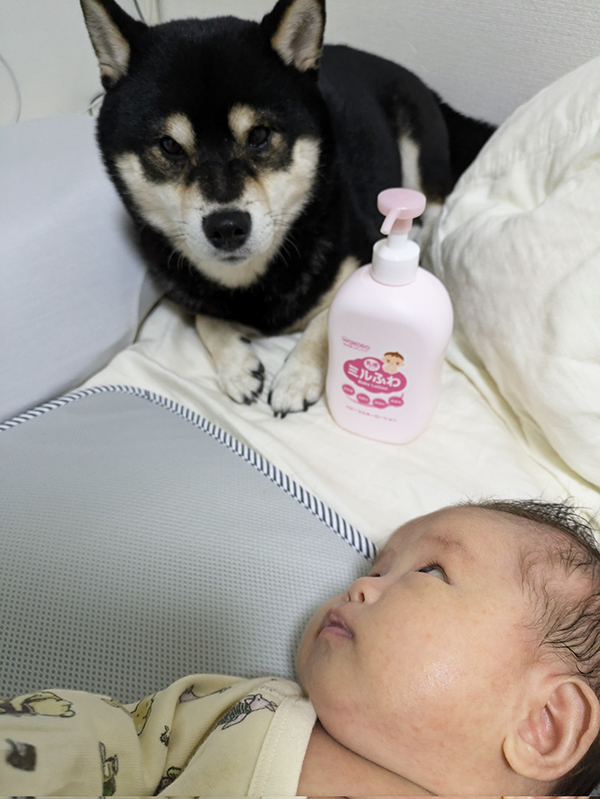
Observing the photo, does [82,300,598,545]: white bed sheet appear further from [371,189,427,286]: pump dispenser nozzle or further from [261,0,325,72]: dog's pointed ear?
[261,0,325,72]: dog's pointed ear

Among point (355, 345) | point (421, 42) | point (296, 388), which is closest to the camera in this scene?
point (355, 345)

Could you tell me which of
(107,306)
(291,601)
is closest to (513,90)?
(107,306)

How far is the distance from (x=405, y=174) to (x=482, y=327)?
540 millimetres

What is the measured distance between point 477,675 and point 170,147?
2.55 ft

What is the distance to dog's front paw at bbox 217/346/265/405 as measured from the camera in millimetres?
923

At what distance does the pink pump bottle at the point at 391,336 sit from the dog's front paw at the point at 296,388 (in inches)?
1.9

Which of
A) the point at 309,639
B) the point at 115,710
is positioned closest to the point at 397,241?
the point at 309,639

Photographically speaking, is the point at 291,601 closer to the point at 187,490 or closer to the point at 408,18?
the point at 187,490

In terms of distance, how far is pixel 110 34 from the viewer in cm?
70

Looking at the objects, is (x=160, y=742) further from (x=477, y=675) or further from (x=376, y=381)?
(x=376, y=381)

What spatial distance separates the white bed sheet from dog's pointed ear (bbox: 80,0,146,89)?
45 centimetres

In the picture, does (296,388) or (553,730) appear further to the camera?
(296,388)

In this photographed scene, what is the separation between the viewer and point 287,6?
2.28 feet

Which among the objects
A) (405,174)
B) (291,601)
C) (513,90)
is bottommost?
(291,601)
